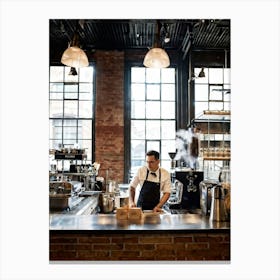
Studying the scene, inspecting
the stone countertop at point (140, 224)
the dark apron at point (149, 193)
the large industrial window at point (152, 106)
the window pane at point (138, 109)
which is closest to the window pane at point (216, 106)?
the large industrial window at point (152, 106)

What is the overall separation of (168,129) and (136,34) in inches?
69.0

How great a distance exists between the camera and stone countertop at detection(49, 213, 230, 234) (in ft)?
8.38

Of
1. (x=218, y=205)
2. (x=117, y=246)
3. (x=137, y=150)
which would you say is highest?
(x=137, y=150)

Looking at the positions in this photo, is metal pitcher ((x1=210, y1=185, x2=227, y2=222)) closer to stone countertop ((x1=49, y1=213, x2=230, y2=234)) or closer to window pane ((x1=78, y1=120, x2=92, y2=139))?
stone countertop ((x1=49, y1=213, x2=230, y2=234))

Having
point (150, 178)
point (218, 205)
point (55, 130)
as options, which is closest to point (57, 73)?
point (55, 130)

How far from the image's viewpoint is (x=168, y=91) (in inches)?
265

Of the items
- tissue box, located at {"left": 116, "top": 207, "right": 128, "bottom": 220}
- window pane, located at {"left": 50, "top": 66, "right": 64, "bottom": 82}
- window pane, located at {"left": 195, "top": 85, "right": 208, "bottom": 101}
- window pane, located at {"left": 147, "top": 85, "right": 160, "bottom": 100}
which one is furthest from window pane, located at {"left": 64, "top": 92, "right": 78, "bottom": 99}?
tissue box, located at {"left": 116, "top": 207, "right": 128, "bottom": 220}

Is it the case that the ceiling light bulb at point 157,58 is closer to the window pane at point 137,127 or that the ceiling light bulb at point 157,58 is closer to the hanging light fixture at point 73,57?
the hanging light fixture at point 73,57

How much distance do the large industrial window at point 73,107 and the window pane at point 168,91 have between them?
128cm

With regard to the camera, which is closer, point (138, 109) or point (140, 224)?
point (140, 224)

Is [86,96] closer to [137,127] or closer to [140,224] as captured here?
[137,127]

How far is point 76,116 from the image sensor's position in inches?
263

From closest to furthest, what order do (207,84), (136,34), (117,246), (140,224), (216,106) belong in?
(117,246), (140,224), (136,34), (216,106), (207,84)
